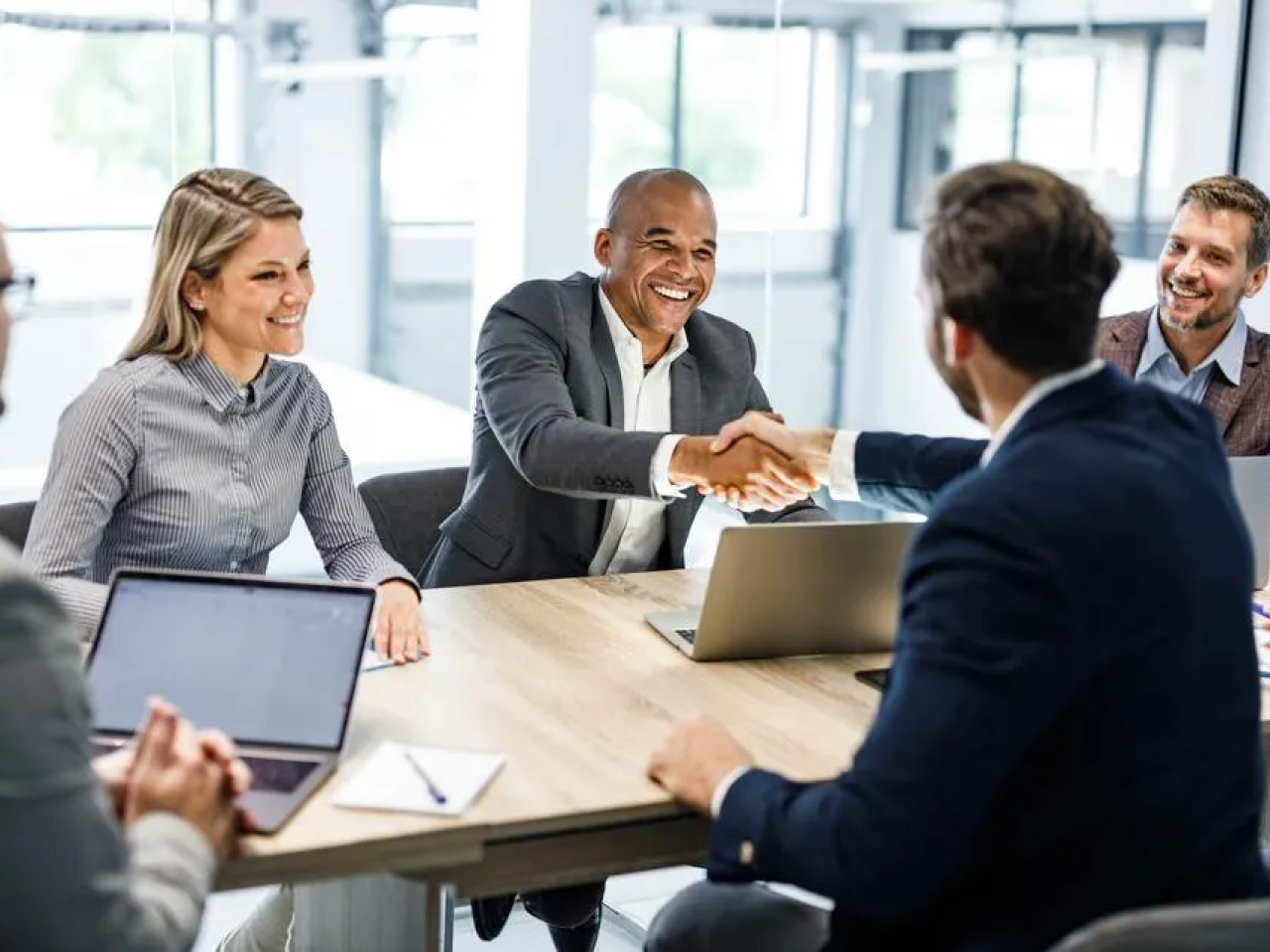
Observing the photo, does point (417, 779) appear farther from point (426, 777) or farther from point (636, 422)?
point (636, 422)

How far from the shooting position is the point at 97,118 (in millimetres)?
4566

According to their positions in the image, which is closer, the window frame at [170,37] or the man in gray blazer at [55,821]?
the man in gray blazer at [55,821]

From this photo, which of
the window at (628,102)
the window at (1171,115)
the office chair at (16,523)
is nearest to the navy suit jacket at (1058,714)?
the office chair at (16,523)

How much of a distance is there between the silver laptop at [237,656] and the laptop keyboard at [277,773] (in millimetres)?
27

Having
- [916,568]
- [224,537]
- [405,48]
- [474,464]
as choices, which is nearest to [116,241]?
[405,48]

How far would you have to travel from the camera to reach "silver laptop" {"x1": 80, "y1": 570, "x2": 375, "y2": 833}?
2104 millimetres

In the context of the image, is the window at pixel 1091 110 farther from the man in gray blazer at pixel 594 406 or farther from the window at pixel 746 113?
the man in gray blazer at pixel 594 406

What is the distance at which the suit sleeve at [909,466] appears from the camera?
2715mm

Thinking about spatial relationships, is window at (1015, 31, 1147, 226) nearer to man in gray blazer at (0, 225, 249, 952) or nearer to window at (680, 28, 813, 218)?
window at (680, 28, 813, 218)

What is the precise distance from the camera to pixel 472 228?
5363mm

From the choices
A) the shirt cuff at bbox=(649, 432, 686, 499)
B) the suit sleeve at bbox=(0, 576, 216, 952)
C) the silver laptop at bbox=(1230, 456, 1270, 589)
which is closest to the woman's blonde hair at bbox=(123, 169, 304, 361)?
the shirt cuff at bbox=(649, 432, 686, 499)

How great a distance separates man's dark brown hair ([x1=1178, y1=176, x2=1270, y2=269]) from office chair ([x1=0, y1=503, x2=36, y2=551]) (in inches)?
94.2

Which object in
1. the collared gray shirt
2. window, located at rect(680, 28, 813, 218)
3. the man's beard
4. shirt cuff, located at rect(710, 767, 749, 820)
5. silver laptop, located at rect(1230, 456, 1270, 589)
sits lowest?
shirt cuff, located at rect(710, 767, 749, 820)

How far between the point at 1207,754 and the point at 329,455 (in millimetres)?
1630
